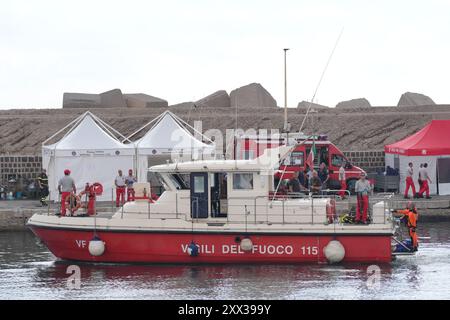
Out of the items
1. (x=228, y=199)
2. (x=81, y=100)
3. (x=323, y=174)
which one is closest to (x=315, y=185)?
(x=228, y=199)

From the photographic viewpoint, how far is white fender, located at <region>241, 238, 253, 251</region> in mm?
24672

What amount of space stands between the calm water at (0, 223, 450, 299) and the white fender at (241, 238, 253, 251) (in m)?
0.42

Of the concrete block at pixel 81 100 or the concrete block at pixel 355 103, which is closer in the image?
the concrete block at pixel 81 100

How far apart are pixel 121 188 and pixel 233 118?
18.5 metres

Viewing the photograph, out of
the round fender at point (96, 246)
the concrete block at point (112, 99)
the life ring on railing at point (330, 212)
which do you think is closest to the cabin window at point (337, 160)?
the life ring on railing at point (330, 212)

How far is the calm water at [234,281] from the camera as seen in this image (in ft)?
73.2

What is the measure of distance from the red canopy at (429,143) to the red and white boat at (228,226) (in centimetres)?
975

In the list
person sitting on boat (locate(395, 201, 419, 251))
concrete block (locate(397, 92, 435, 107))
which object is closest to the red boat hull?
person sitting on boat (locate(395, 201, 419, 251))

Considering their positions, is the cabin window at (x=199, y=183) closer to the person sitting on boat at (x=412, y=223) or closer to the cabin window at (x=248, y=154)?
the person sitting on boat at (x=412, y=223)

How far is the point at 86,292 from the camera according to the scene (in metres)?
22.7

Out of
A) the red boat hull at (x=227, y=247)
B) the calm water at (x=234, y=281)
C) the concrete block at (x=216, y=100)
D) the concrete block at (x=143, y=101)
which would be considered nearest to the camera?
the calm water at (x=234, y=281)

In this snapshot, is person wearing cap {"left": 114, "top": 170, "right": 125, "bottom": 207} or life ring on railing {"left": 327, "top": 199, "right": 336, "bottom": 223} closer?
life ring on railing {"left": 327, "top": 199, "right": 336, "bottom": 223}

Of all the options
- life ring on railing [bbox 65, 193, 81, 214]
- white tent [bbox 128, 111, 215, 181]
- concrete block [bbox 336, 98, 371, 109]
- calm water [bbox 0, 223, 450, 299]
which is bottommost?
calm water [bbox 0, 223, 450, 299]

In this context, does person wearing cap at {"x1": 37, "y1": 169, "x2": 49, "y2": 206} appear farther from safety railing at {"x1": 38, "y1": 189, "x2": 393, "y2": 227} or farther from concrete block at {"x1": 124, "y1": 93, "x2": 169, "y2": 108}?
concrete block at {"x1": 124, "y1": 93, "x2": 169, "y2": 108}
